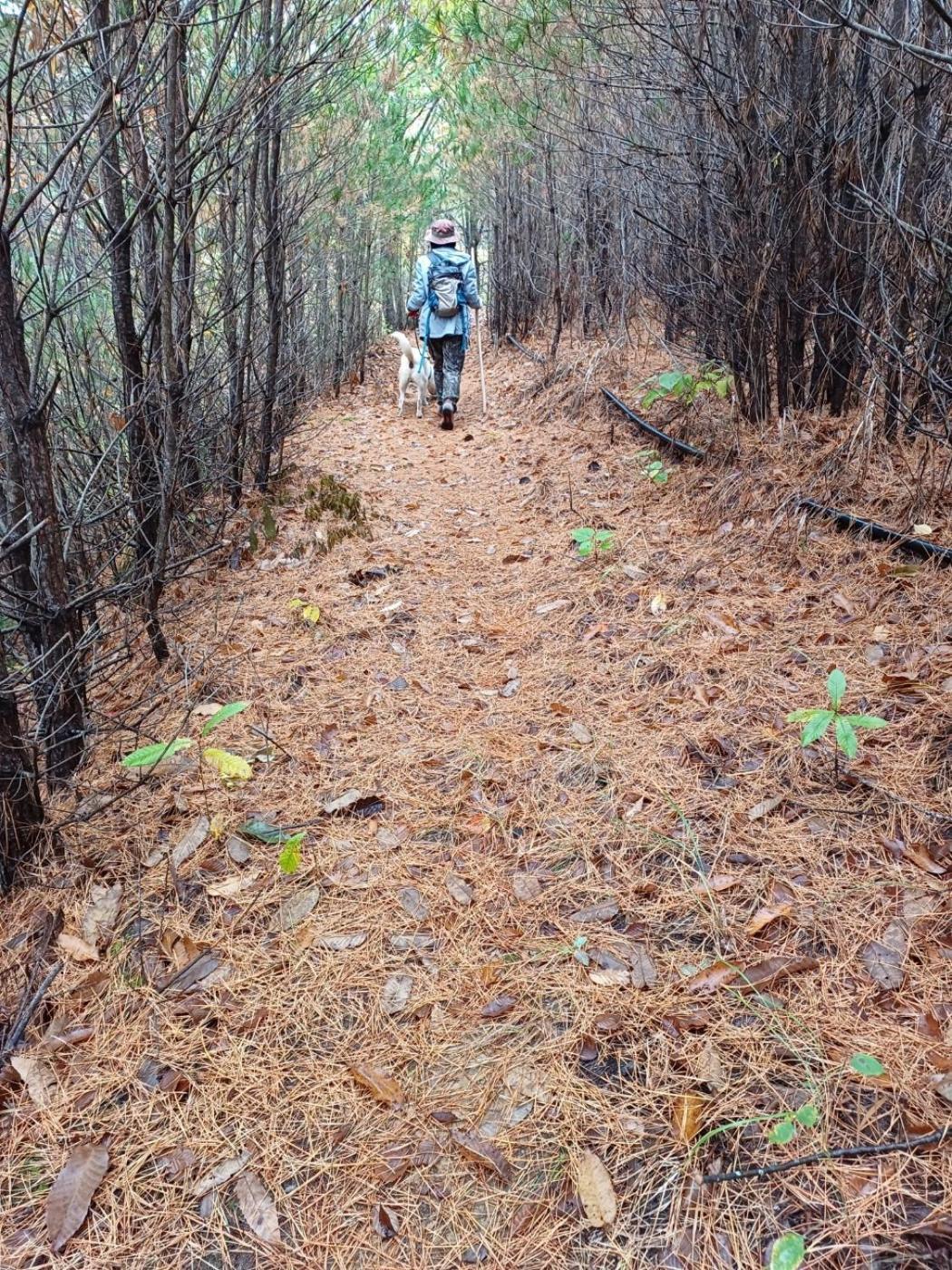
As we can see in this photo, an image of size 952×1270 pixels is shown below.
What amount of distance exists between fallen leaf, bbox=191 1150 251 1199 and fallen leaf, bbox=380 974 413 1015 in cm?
43

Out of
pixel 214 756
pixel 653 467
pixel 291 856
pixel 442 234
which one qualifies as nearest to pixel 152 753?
pixel 214 756

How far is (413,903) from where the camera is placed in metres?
2.19

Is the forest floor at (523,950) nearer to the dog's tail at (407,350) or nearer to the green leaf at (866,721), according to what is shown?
the green leaf at (866,721)

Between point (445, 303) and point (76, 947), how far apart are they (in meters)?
8.04

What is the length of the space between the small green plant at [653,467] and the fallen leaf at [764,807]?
319 cm

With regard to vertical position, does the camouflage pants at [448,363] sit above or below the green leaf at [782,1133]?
above

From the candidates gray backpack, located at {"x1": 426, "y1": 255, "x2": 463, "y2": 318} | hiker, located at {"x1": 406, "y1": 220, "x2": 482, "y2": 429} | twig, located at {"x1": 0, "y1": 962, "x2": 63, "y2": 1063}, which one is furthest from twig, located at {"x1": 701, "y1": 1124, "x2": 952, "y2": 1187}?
gray backpack, located at {"x1": 426, "y1": 255, "x2": 463, "y2": 318}

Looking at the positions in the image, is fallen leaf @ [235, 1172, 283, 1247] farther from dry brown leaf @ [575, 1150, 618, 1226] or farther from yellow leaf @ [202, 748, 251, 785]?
yellow leaf @ [202, 748, 251, 785]

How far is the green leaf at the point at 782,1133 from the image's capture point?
4.81ft

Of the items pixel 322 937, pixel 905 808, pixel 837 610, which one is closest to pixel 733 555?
pixel 837 610

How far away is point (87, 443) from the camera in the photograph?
11.8 feet

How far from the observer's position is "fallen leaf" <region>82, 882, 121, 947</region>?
2.10 meters

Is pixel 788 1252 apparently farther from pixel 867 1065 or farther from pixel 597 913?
pixel 597 913

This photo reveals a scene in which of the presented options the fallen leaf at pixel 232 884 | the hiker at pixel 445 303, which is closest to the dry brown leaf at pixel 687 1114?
the fallen leaf at pixel 232 884
